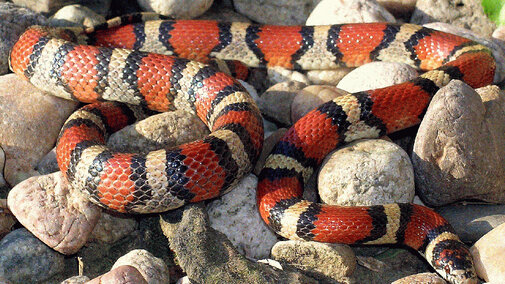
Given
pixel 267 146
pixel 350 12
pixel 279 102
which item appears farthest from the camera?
pixel 350 12

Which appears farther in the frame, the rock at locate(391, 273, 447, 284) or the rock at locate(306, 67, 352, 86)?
the rock at locate(306, 67, 352, 86)

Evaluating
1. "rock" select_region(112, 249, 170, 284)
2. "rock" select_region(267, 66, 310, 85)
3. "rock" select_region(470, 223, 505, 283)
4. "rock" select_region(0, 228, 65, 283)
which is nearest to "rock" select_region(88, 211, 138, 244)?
"rock" select_region(0, 228, 65, 283)

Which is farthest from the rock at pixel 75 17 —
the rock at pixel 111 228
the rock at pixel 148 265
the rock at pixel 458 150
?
the rock at pixel 458 150

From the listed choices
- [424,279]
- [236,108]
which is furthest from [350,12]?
[424,279]

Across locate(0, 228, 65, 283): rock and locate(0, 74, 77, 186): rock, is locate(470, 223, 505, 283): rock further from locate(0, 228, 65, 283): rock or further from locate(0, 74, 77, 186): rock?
locate(0, 74, 77, 186): rock

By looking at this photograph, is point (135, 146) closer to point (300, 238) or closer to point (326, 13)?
point (300, 238)

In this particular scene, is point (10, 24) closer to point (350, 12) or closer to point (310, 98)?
point (310, 98)

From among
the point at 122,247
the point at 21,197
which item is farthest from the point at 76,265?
the point at 21,197
